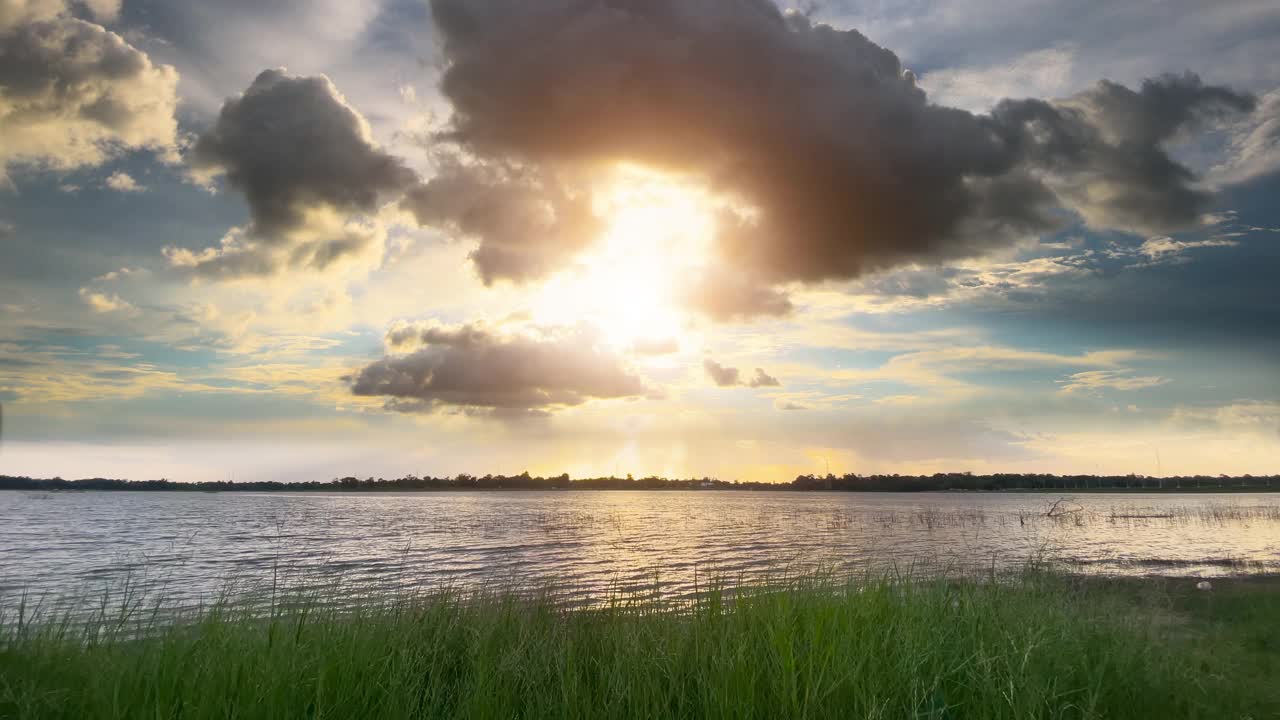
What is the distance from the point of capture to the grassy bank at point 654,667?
605 centimetres

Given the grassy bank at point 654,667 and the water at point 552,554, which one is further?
the water at point 552,554

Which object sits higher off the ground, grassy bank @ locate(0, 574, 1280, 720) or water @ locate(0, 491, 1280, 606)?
grassy bank @ locate(0, 574, 1280, 720)

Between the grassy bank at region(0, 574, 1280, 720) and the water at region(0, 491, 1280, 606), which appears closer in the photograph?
the grassy bank at region(0, 574, 1280, 720)

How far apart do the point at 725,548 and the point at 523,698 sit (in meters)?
37.7

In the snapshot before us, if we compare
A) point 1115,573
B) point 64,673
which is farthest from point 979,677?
point 1115,573

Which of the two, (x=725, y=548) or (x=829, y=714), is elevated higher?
(x=829, y=714)

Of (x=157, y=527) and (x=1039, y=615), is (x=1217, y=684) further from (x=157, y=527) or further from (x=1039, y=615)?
(x=157, y=527)

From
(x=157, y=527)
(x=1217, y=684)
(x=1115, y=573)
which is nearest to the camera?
(x=1217, y=684)

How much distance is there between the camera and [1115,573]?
30844 mm

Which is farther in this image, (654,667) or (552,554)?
(552,554)

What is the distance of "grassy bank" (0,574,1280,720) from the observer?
6055mm

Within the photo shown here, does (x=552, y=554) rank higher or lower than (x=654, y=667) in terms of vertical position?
lower

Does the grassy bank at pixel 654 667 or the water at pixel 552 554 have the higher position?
the grassy bank at pixel 654 667

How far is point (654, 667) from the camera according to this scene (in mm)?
7512
